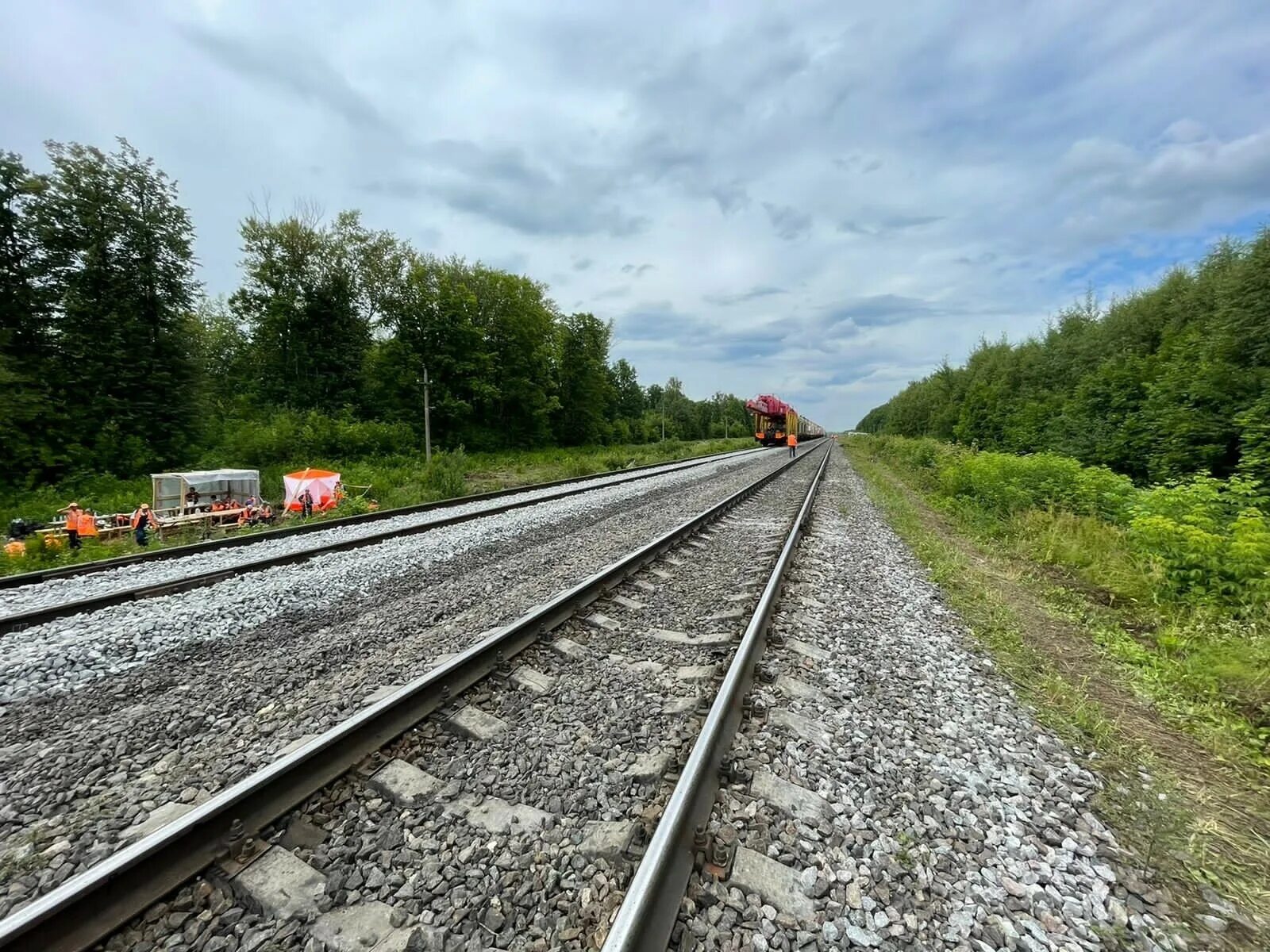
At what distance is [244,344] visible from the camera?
32.8 metres

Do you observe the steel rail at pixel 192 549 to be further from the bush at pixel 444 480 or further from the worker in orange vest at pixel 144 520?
the bush at pixel 444 480

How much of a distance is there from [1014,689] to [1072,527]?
6.47 m

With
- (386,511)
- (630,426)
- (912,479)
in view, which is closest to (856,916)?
(386,511)

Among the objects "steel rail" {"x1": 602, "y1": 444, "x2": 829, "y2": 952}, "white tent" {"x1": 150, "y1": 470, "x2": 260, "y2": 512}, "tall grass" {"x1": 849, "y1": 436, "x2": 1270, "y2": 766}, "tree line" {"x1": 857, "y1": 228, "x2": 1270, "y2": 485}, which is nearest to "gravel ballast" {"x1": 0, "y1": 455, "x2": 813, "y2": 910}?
"steel rail" {"x1": 602, "y1": 444, "x2": 829, "y2": 952}

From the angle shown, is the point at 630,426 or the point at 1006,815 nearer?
the point at 1006,815

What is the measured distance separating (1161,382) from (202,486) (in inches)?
891

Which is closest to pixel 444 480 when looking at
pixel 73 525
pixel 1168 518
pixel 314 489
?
pixel 314 489

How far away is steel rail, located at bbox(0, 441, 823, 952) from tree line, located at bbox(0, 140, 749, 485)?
16.8 meters

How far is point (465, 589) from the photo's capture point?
225 inches

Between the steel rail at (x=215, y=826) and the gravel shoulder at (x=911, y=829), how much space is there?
1.83m

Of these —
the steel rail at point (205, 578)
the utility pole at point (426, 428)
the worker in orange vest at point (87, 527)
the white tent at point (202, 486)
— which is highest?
the utility pole at point (426, 428)

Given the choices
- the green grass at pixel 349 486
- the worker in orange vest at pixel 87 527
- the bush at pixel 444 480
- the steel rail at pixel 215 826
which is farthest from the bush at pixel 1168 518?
the worker in orange vest at pixel 87 527

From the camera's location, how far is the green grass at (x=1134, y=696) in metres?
2.34

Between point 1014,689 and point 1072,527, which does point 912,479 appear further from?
point 1014,689
